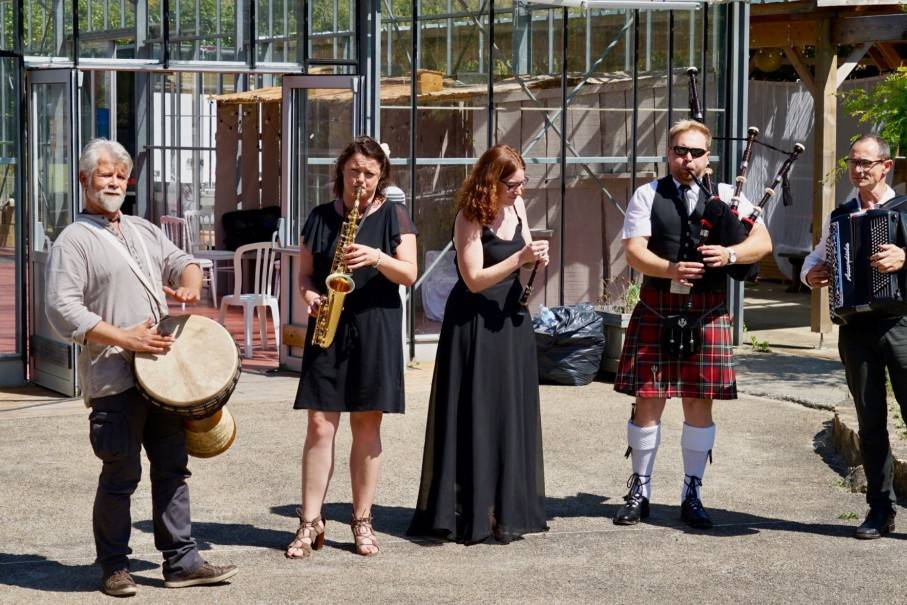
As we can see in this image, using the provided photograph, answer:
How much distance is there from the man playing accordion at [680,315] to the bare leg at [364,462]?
3.83ft

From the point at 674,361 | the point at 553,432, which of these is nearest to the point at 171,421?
the point at 674,361

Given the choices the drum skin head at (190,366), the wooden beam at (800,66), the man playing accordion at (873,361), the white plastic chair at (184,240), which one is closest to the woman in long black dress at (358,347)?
the drum skin head at (190,366)

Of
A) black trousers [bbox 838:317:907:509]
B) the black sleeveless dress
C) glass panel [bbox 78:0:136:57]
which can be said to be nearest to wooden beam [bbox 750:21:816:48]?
glass panel [bbox 78:0:136:57]

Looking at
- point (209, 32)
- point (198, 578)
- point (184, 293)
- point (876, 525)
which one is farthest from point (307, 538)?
point (209, 32)

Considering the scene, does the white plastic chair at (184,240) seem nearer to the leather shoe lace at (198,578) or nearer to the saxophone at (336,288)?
the saxophone at (336,288)

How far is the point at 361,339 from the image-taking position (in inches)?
222

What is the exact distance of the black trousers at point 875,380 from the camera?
5.82 metres

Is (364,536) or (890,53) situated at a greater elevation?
(890,53)

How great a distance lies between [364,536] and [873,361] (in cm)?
220

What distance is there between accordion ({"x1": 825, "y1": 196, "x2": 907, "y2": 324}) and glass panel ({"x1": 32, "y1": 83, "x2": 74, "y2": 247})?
522 centimetres

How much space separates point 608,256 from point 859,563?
610 centimetres

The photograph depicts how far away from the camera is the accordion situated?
5.68 meters

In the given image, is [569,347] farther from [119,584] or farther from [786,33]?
[119,584]

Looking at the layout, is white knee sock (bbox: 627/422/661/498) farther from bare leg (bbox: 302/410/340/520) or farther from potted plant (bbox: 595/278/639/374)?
potted plant (bbox: 595/278/639/374)
